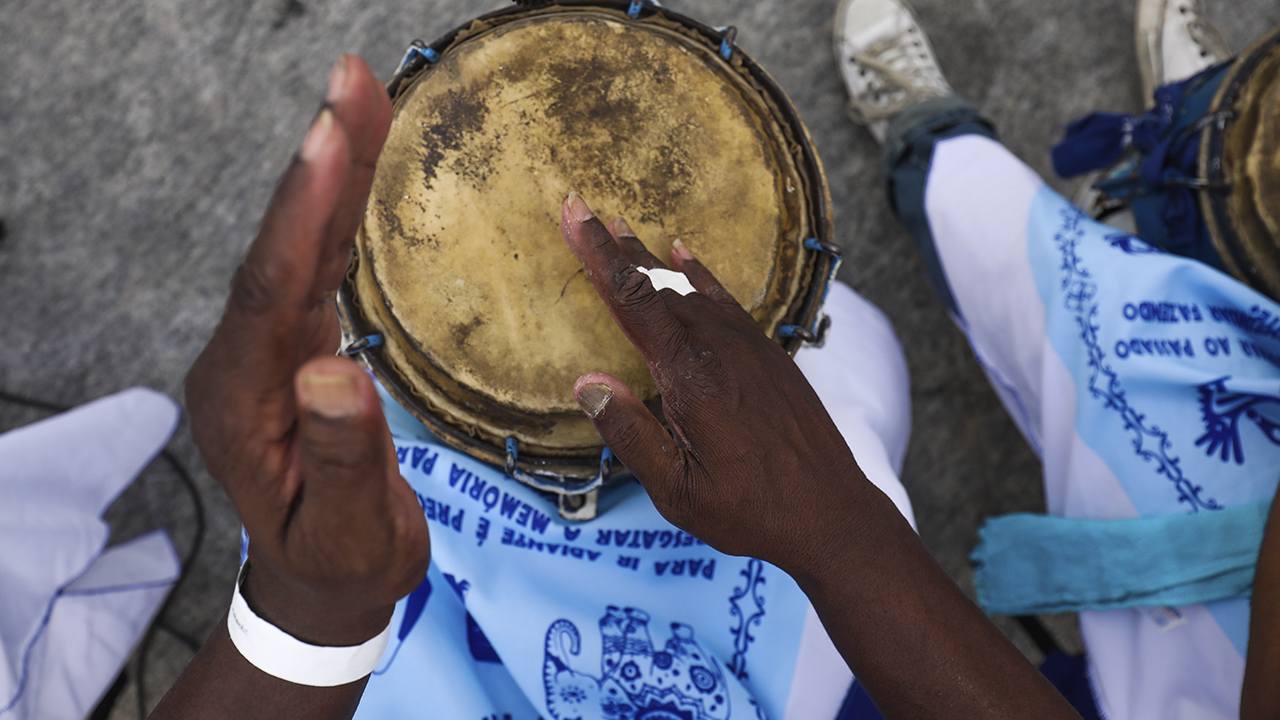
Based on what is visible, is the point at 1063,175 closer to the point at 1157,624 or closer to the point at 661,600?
the point at 1157,624

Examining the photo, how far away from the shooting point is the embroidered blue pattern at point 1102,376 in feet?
3.13

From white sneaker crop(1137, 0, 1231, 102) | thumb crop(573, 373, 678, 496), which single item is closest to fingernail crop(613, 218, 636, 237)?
thumb crop(573, 373, 678, 496)

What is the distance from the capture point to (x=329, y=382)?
41 cm

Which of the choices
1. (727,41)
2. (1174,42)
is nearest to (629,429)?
(727,41)

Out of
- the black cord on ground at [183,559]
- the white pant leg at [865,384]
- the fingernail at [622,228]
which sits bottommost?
the black cord on ground at [183,559]

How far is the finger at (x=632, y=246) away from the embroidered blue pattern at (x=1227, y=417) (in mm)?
798

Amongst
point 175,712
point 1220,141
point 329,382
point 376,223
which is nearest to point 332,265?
point 329,382

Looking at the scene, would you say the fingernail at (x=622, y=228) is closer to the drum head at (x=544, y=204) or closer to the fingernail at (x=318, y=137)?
the drum head at (x=544, y=204)

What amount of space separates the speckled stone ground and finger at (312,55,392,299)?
120cm

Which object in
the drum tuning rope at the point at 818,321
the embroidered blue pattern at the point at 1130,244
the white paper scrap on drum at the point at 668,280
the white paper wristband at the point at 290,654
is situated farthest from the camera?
the embroidered blue pattern at the point at 1130,244

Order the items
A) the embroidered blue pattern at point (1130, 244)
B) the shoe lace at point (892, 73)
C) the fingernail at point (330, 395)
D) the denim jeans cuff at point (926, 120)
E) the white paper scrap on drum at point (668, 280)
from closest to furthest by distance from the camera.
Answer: the fingernail at point (330, 395) < the white paper scrap on drum at point (668, 280) < the embroidered blue pattern at point (1130, 244) < the denim jeans cuff at point (926, 120) < the shoe lace at point (892, 73)

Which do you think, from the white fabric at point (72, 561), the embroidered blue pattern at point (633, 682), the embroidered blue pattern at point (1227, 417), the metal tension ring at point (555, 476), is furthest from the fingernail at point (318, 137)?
Answer: the embroidered blue pattern at point (1227, 417)

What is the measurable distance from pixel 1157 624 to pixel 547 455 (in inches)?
33.2

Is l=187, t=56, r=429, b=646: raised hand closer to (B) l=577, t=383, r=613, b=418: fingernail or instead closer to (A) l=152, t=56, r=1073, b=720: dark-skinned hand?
(A) l=152, t=56, r=1073, b=720: dark-skinned hand
